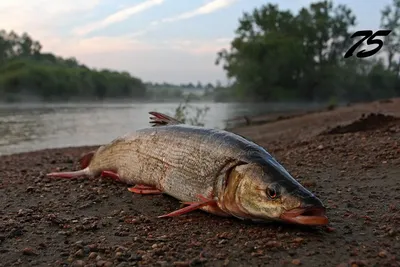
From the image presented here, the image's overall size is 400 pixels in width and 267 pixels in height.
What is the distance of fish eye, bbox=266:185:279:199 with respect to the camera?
3002 millimetres

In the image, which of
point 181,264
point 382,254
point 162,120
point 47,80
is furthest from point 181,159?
point 47,80

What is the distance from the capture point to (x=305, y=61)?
52.0 m

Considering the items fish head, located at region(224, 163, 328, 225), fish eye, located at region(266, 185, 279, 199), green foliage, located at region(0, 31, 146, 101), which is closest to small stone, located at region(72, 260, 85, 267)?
fish head, located at region(224, 163, 328, 225)

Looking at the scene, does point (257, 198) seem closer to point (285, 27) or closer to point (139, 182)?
point (139, 182)

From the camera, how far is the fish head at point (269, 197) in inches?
113

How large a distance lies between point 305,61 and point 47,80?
27.8 metres

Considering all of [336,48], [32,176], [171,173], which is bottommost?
[32,176]

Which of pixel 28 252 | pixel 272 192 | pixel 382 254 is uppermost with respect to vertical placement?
pixel 272 192

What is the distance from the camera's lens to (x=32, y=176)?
613cm

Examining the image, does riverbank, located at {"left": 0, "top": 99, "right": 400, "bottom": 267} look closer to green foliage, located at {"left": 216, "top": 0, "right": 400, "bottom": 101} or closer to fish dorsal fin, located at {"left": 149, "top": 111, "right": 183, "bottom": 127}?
fish dorsal fin, located at {"left": 149, "top": 111, "right": 183, "bottom": 127}

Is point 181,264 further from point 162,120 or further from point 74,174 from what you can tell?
point 74,174

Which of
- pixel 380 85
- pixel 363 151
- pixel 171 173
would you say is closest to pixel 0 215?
pixel 171 173

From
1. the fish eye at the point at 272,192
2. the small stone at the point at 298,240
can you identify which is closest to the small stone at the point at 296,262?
the small stone at the point at 298,240

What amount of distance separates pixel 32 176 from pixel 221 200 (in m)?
3.56
